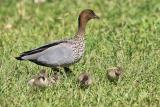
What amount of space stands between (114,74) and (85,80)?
1.09 ft

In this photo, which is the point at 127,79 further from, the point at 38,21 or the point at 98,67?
the point at 38,21

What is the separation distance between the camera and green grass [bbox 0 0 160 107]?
21.3ft

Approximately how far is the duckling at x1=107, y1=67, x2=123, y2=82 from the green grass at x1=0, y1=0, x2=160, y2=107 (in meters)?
0.06

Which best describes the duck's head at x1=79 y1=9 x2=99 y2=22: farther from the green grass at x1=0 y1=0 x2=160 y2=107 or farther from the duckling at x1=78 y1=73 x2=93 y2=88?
the duckling at x1=78 y1=73 x2=93 y2=88

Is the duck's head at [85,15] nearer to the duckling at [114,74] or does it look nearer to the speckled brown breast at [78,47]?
the speckled brown breast at [78,47]

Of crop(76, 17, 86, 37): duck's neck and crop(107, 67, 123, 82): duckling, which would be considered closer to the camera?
crop(107, 67, 123, 82): duckling

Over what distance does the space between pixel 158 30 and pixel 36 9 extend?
8.59 feet

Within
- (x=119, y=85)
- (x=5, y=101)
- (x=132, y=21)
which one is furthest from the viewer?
(x=132, y=21)

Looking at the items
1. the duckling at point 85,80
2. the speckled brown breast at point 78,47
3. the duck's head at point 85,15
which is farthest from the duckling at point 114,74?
the duck's head at point 85,15

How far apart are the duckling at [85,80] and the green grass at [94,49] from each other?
0.06 metres

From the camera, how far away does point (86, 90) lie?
6699mm

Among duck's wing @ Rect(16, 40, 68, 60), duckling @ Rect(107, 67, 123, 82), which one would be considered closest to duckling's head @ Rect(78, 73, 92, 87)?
duckling @ Rect(107, 67, 123, 82)

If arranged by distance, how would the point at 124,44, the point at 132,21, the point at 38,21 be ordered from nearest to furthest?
the point at 124,44
the point at 132,21
the point at 38,21

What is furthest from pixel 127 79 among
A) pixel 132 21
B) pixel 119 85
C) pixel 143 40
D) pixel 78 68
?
pixel 132 21
